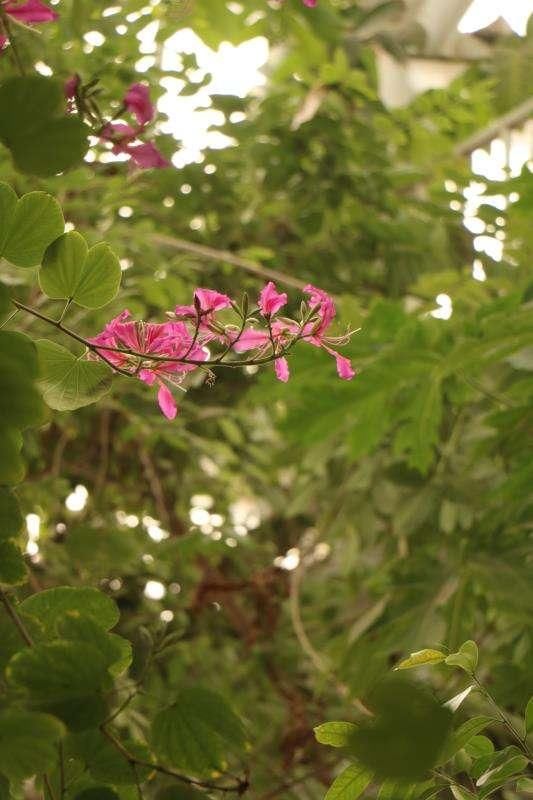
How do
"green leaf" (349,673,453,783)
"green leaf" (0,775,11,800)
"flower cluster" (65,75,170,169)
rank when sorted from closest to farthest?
"green leaf" (349,673,453,783) < "green leaf" (0,775,11,800) < "flower cluster" (65,75,170,169)

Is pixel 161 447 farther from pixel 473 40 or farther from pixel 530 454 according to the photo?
pixel 473 40

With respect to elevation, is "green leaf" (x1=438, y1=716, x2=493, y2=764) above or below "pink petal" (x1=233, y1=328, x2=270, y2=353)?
below

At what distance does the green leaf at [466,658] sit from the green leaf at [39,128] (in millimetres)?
271

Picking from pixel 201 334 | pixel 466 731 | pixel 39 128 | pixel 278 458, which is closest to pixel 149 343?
pixel 201 334

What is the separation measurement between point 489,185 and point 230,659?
940 mm

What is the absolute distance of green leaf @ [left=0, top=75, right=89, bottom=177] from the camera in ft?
1.23

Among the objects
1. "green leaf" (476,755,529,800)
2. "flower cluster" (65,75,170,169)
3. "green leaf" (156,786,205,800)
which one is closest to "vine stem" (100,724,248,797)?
"green leaf" (156,786,205,800)

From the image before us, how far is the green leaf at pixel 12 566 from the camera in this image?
1.35 feet

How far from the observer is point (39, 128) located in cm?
39

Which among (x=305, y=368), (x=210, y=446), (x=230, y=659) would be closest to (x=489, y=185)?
(x=305, y=368)

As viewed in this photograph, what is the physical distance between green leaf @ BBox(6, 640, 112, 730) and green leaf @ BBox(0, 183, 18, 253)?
173 mm

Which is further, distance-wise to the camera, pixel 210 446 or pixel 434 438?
pixel 210 446

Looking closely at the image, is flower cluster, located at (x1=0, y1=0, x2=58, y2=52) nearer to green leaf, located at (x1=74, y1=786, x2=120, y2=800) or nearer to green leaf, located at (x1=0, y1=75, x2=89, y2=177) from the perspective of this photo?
green leaf, located at (x1=0, y1=75, x2=89, y2=177)

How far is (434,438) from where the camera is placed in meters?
1.00
